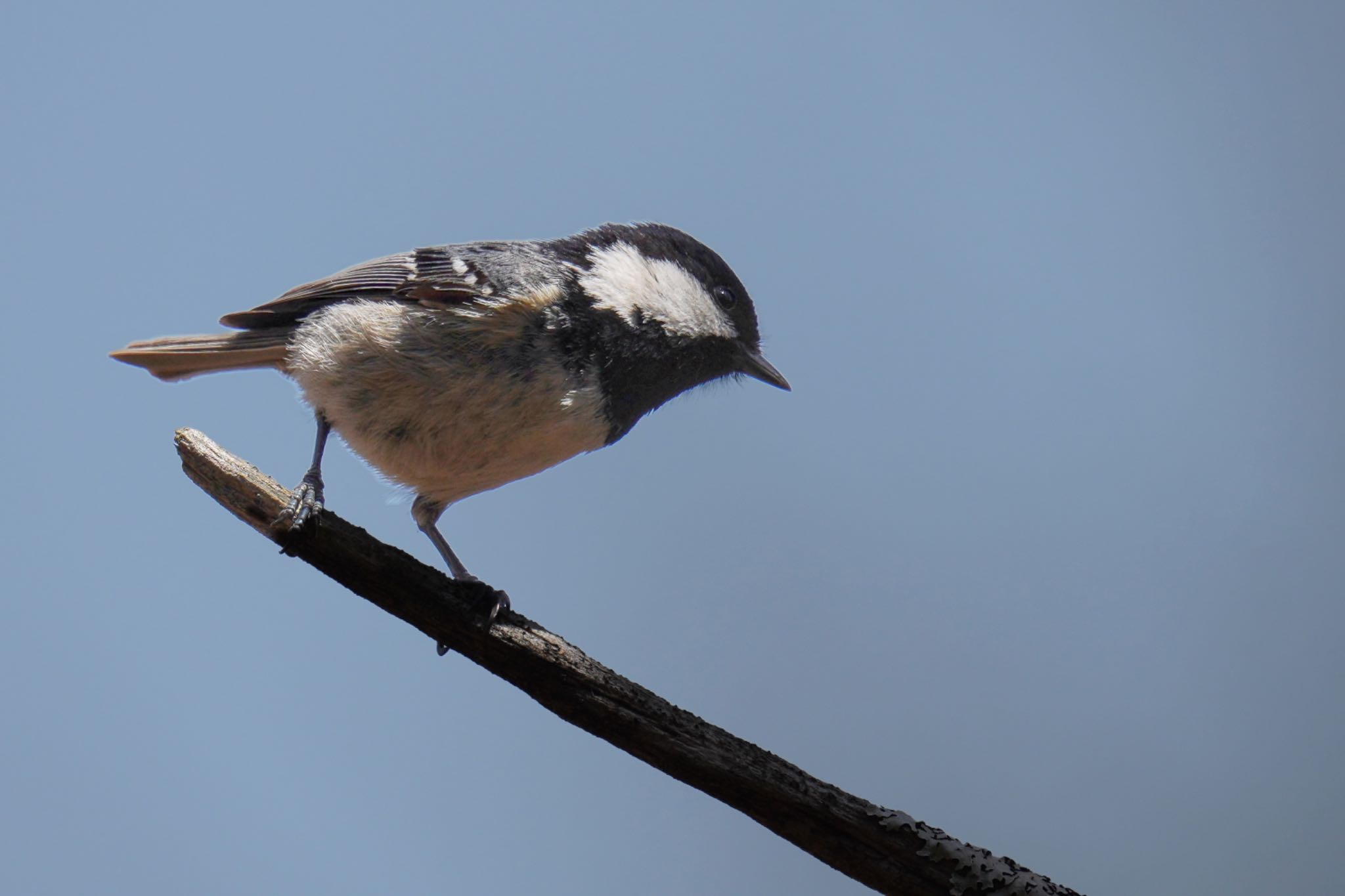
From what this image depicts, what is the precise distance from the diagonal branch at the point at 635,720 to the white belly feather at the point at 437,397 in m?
0.32

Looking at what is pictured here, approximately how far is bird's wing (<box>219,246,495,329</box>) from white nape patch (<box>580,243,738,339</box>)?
26 cm

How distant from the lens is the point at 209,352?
7.45 feet

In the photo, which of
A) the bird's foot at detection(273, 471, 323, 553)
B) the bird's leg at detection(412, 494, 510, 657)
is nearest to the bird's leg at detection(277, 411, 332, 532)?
the bird's foot at detection(273, 471, 323, 553)

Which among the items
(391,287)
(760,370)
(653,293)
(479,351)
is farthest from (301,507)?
(760,370)

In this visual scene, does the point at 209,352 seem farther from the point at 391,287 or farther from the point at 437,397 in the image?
the point at 437,397

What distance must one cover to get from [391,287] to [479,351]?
0.34 m

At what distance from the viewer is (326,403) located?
2.15 m

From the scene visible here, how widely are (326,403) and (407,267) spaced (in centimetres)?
37

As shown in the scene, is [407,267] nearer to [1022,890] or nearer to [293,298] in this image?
[293,298]

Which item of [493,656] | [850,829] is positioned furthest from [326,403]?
[850,829]

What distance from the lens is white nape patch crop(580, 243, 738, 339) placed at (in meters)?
2.17

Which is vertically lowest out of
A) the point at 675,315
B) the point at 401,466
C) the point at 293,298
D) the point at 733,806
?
the point at 733,806

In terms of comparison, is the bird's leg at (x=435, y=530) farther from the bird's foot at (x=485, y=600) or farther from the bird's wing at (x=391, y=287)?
the bird's wing at (x=391, y=287)

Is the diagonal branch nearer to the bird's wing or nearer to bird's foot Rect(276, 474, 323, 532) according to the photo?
bird's foot Rect(276, 474, 323, 532)
